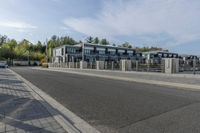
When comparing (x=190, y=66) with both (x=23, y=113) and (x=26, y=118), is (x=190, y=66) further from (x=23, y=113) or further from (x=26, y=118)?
(x=26, y=118)

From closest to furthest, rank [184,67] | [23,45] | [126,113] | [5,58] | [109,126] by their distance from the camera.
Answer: [109,126], [126,113], [184,67], [5,58], [23,45]

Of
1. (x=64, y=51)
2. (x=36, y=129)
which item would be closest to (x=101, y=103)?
(x=36, y=129)

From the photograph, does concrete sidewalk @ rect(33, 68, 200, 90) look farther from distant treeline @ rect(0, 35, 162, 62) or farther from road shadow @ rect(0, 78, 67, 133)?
distant treeline @ rect(0, 35, 162, 62)

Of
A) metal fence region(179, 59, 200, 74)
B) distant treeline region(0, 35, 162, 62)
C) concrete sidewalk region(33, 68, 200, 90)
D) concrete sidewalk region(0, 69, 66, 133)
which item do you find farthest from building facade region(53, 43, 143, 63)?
concrete sidewalk region(0, 69, 66, 133)

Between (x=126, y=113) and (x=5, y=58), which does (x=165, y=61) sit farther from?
(x=5, y=58)

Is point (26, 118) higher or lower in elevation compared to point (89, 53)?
lower

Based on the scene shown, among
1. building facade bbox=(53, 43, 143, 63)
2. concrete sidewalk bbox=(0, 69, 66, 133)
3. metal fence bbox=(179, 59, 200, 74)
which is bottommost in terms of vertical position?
concrete sidewalk bbox=(0, 69, 66, 133)

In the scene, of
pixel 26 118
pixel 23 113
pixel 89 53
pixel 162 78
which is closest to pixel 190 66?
pixel 162 78

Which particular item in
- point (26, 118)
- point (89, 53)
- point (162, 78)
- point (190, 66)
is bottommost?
point (26, 118)

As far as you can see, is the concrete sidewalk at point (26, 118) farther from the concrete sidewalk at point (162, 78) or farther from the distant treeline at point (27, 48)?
the distant treeline at point (27, 48)

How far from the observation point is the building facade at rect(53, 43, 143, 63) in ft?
309

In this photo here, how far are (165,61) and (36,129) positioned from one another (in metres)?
18.0

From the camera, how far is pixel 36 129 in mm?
6359

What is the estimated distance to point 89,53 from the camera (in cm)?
9838
